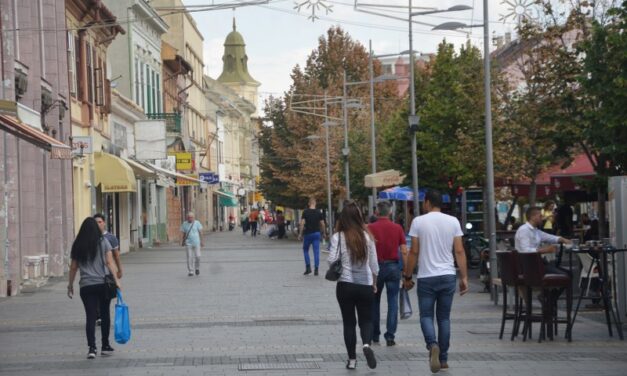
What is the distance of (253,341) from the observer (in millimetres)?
15570

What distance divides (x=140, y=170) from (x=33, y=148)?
2047 centimetres

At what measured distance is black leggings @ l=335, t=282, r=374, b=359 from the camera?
41.5 ft

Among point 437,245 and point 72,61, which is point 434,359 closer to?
point 437,245

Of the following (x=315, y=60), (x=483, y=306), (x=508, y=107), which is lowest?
(x=483, y=306)

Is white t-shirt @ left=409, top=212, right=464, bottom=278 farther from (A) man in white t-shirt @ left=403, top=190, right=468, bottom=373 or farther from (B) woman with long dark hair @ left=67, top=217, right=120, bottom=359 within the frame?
(B) woman with long dark hair @ left=67, top=217, right=120, bottom=359

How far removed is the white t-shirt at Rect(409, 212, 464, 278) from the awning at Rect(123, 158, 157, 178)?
3594 centimetres

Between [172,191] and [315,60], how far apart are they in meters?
14.8

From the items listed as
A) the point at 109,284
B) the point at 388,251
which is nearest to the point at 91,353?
the point at 109,284

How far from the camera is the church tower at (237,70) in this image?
156m

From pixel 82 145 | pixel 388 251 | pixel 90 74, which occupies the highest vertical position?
pixel 90 74

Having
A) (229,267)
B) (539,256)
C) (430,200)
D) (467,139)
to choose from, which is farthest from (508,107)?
(430,200)

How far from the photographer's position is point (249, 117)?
143 metres

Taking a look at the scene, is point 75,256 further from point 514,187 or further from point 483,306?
point 514,187

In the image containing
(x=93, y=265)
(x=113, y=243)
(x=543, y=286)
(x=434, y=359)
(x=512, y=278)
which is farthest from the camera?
(x=113, y=243)
